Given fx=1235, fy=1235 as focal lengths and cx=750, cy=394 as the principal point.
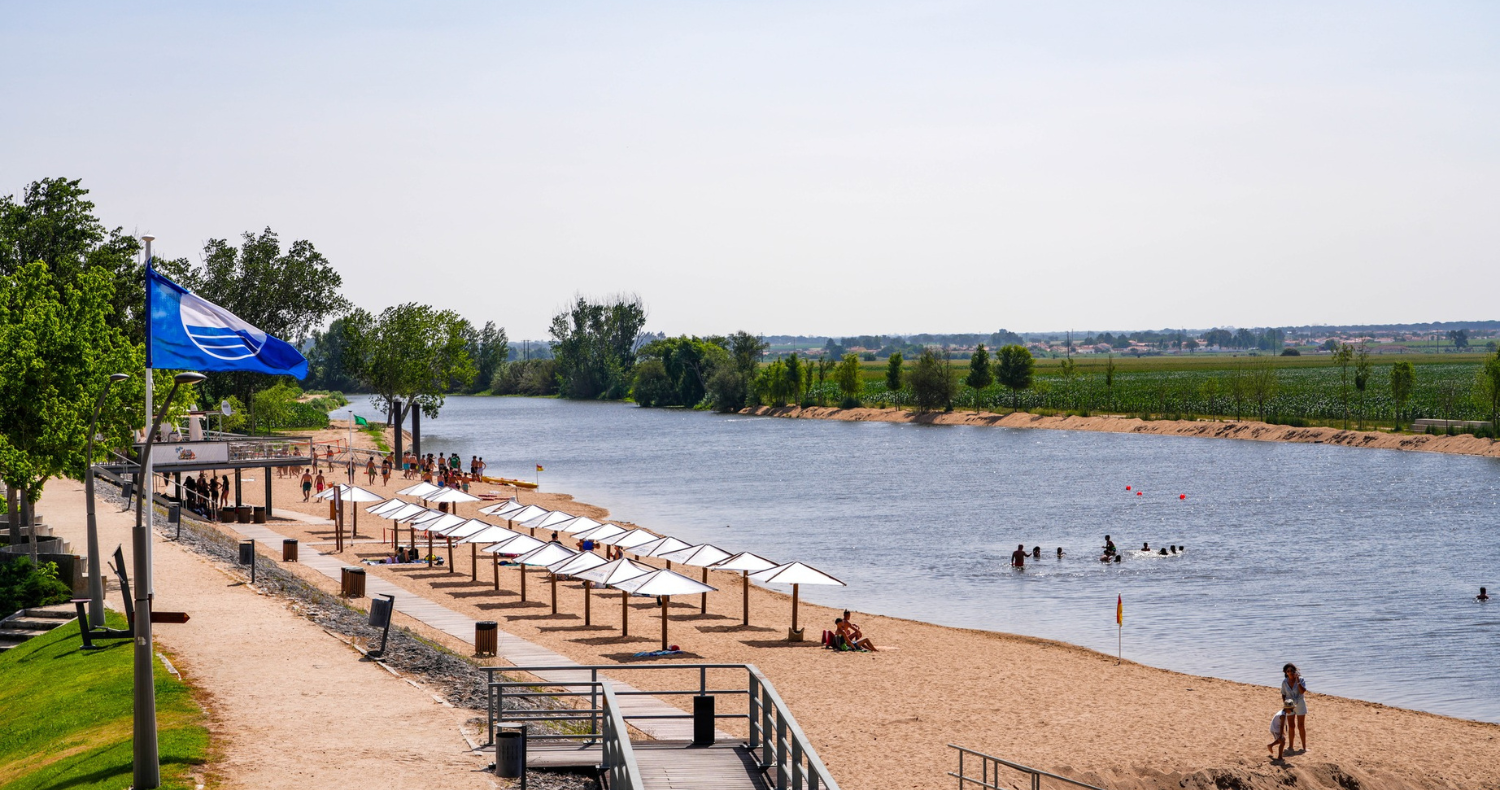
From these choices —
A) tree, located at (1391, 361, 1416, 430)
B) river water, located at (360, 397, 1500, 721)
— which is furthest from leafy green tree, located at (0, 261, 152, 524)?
tree, located at (1391, 361, 1416, 430)

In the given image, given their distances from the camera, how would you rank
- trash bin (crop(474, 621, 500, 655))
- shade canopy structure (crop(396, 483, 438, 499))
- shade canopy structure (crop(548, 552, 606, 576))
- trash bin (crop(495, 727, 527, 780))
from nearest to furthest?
trash bin (crop(495, 727, 527, 780)) → trash bin (crop(474, 621, 500, 655)) → shade canopy structure (crop(548, 552, 606, 576)) → shade canopy structure (crop(396, 483, 438, 499))

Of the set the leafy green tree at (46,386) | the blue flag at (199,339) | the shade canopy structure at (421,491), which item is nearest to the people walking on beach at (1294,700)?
the blue flag at (199,339)

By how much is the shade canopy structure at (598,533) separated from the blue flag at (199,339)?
19139 millimetres

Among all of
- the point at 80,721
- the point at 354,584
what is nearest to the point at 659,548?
the point at 354,584

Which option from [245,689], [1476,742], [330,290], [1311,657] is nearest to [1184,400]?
[330,290]

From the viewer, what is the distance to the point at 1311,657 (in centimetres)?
3109

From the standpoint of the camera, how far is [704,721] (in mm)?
15500

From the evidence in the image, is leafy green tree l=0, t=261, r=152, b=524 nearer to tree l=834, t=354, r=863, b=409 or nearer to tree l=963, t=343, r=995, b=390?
tree l=963, t=343, r=995, b=390

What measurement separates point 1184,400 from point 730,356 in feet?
221

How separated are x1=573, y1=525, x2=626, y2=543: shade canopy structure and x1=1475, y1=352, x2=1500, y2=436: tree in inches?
3056

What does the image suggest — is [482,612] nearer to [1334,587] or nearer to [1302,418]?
[1334,587]

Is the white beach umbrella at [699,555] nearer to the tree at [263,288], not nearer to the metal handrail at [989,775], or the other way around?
the metal handrail at [989,775]

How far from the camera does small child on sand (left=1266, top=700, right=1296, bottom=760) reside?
21.9 meters

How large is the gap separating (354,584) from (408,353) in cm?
6221
